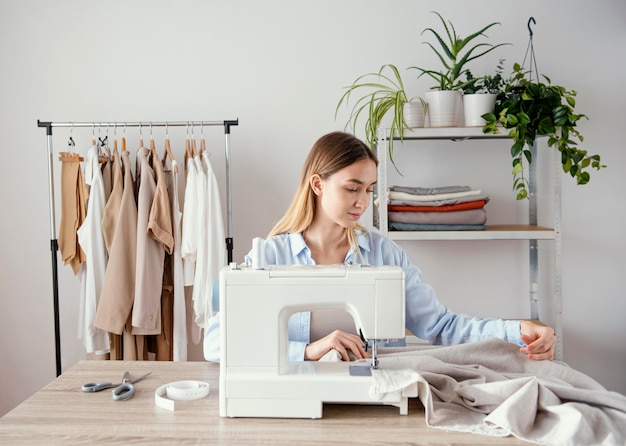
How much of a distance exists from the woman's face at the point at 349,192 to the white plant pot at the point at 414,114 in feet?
3.74

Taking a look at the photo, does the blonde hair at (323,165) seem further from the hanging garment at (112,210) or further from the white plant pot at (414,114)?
the hanging garment at (112,210)

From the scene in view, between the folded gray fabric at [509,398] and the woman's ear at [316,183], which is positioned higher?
the woman's ear at [316,183]

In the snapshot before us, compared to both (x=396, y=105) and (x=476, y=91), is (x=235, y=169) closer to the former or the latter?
(x=396, y=105)

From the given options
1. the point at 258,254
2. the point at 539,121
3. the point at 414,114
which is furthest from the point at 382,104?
the point at 258,254

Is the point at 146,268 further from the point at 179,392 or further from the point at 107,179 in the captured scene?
the point at 179,392

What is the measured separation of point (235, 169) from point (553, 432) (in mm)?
2589

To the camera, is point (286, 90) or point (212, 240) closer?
point (212, 240)

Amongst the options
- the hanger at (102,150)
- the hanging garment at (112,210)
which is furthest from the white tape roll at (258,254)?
the hanger at (102,150)

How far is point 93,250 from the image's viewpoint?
10.5ft

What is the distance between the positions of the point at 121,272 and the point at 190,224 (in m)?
0.40

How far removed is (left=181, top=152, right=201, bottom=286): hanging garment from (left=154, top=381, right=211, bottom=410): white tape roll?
1662 millimetres

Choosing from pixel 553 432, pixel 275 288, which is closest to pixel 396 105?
pixel 275 288

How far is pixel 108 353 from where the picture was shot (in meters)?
3.32

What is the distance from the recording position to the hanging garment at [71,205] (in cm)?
327
